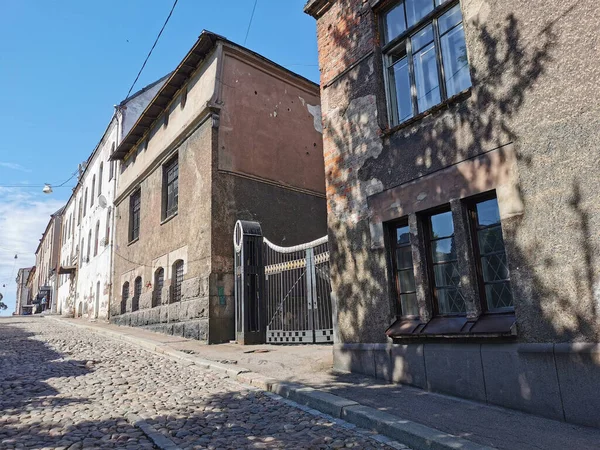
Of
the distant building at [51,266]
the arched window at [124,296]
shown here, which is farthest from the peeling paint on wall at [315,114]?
the distant building at [51,266]

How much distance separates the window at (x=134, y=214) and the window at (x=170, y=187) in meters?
3.27

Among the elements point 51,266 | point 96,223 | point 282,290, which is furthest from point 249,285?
point 51,266

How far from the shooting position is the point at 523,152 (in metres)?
4.65

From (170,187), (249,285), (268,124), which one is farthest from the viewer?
(170,187)

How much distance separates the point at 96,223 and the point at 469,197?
22.2 m

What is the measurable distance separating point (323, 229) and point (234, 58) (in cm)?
556

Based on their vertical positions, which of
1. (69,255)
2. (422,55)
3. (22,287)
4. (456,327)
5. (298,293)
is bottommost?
(456,327)

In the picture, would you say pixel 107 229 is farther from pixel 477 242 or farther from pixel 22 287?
pixel 22 287

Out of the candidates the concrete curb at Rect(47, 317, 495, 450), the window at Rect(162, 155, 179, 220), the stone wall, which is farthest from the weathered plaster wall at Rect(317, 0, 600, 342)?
the window at Rect(162, 155, 179, 220)

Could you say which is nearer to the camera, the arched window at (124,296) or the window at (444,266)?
the window at (444,266)

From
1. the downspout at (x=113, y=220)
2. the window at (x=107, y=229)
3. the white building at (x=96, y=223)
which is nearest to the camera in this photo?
the downspout at (x=113, y=220)

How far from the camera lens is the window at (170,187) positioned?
1406cm

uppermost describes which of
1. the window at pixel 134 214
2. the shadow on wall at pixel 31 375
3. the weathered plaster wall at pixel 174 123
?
the weathered plaster wall at pixel 174 123

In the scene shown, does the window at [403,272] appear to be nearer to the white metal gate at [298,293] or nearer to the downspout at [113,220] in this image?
the white metal gate at [298,293]
